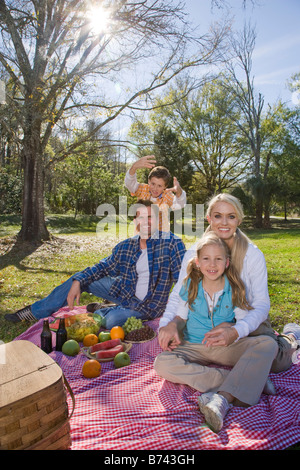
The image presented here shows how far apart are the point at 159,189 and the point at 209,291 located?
2571mm

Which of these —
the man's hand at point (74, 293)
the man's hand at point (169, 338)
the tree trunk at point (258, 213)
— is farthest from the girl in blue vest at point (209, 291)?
the tree trunk at point (258, 213)

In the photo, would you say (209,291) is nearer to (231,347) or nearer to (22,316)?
(231,347)

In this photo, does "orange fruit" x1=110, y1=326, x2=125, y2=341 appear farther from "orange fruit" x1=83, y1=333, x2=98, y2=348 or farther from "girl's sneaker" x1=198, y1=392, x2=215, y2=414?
"girl's sneaker" x1=198, y1=392, x2=215, y2=414

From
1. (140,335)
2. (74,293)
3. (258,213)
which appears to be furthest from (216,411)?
(258,213)

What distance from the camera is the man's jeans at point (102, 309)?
408 cm

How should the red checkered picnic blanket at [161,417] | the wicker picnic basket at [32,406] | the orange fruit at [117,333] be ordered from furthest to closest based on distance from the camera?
the orange fruit at [117,333], the red checkered picnic blanket at [161,417], the wicker picnic basket at [32,406]

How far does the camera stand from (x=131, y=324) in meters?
3.88

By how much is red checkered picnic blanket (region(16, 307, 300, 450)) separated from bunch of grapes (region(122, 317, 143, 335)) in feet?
2.36

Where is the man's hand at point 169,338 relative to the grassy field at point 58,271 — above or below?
above

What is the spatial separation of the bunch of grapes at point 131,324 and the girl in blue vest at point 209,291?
0.88 metres

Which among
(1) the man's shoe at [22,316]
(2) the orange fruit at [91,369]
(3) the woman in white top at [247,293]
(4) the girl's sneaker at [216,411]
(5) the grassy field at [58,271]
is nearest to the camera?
(4) the girl's sneaker at [216,411]

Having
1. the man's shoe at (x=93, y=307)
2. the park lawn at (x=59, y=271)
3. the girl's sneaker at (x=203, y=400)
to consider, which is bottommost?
the park lawn at (x=59, y=271)

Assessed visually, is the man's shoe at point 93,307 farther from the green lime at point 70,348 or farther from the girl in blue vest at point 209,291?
the girl in blue vest at point 209,291

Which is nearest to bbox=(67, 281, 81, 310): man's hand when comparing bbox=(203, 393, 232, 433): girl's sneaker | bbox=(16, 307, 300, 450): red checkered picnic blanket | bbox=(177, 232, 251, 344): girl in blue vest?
bbox=(16, 307, 300, 450): red checkered picnic blanket
